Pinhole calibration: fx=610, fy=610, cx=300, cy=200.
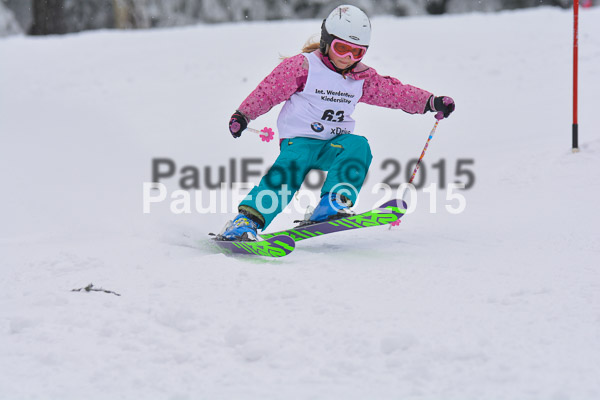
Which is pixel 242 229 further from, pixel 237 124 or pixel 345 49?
pixel 345 49

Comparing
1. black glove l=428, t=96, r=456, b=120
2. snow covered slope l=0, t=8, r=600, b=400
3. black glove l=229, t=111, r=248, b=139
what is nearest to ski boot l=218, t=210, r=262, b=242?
snow covered slope l=0, t=8, r=600, b=400

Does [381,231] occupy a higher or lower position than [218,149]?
lower

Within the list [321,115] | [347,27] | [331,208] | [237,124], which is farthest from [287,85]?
[331,208]

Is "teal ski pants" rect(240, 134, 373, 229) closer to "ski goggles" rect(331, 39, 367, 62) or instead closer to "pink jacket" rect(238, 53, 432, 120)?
"pink jacket" rect(238, 53, 432, 120)

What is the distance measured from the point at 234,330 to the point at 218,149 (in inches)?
231

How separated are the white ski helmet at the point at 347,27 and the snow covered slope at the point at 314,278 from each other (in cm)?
126

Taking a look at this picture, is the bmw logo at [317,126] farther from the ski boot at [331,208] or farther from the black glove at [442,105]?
the black glove at [442,105]

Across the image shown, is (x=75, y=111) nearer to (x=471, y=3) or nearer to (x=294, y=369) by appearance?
(x=294, y=369)

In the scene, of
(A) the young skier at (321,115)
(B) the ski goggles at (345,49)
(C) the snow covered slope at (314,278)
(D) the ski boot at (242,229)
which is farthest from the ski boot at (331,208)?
(B) the ski goggles at (345,49)

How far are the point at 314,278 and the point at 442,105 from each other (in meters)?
1.82

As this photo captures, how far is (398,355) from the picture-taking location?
6.62 feet

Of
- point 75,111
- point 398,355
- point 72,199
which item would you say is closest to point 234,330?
point 398,355

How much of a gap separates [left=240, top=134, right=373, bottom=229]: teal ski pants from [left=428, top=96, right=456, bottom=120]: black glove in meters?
0.54

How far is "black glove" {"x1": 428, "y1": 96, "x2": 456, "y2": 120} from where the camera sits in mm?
4012
